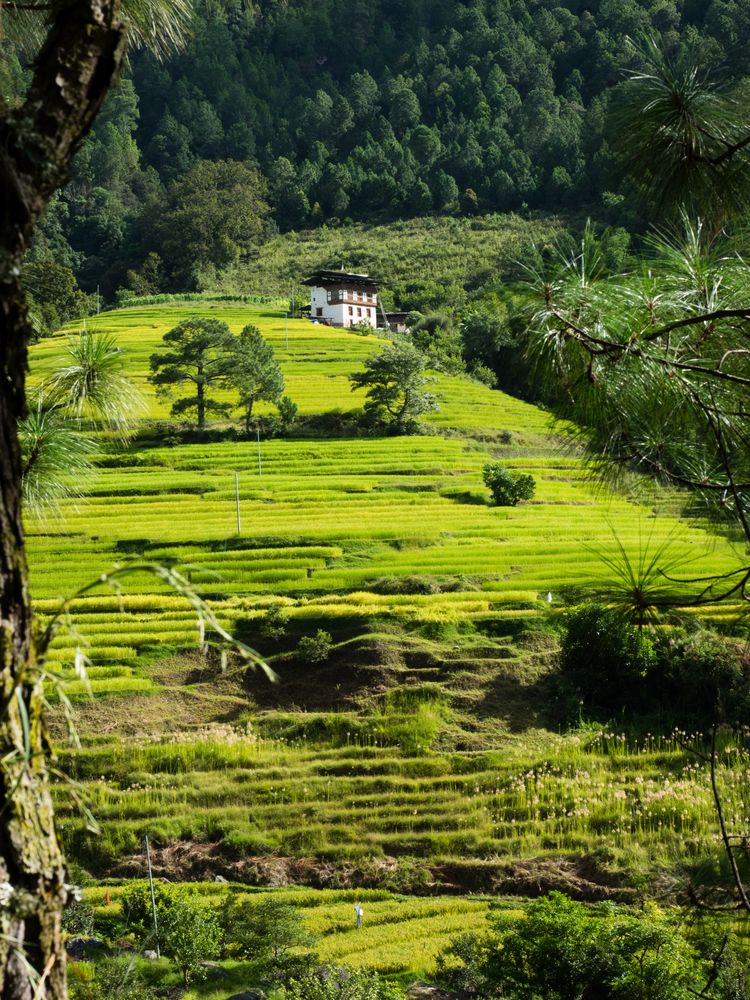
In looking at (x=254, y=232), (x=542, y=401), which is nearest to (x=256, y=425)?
(x=542, y=401)

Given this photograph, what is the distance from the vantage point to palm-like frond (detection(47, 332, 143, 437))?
3.35 m

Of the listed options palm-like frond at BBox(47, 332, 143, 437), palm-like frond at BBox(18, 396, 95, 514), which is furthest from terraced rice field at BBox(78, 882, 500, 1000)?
palm-like frond at BBox(47, 332, 143, 437)

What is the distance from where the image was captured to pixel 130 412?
373 cm

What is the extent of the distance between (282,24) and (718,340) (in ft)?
583

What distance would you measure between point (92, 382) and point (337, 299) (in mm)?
73691

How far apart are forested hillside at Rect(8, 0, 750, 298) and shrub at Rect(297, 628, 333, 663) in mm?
70039

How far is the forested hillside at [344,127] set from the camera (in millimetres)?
100812

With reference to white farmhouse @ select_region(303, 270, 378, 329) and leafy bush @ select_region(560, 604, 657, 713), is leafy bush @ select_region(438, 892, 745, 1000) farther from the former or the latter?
white farmhouse @ select_region(303, 270, 378, 329)

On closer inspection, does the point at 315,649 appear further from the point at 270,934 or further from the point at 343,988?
the point at 343,988

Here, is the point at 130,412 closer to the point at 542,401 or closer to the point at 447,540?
the point at 542,401

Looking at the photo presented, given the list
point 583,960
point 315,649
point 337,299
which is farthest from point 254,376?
point 583,960

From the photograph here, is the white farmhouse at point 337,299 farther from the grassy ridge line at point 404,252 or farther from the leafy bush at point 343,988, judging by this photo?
the leafy bush at point 343,988

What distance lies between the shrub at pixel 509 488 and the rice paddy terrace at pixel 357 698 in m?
0.72

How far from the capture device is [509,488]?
121 feet
